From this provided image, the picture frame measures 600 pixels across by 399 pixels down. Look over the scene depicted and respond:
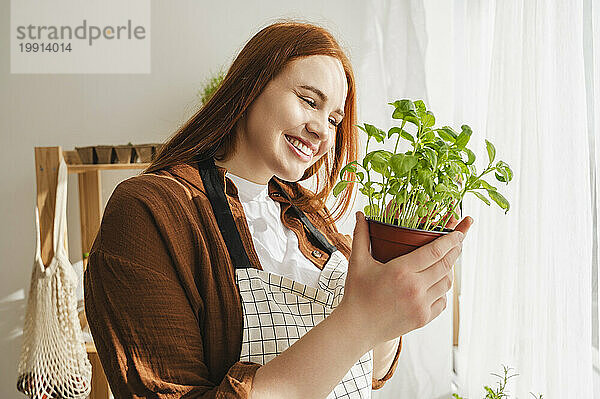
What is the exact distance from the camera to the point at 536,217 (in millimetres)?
1471

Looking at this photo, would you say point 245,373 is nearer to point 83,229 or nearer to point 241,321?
point 241,321

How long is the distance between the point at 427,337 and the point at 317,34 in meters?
1.65

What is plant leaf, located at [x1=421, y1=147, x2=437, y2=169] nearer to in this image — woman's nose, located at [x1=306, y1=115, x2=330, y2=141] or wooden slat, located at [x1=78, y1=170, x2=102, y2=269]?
woman's nose, located at [x1=306, y1=115, x2=330, y2=141]

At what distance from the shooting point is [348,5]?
8.96 feet

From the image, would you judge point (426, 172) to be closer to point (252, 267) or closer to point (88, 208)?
point (252, 267)

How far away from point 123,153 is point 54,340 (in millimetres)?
750

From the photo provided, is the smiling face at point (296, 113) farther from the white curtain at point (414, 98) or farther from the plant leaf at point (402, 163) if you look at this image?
the white curtain at point (414, 98)

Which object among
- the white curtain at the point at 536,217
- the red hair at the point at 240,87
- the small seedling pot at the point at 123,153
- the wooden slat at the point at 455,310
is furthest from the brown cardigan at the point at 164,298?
the wooden slat at the point at 455,310

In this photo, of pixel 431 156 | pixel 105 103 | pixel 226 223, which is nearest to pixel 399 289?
pixel 431 156

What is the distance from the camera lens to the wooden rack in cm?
207

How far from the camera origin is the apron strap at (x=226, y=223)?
0.88 meters

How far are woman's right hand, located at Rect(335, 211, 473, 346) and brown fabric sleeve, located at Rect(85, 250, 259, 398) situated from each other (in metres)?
0.16

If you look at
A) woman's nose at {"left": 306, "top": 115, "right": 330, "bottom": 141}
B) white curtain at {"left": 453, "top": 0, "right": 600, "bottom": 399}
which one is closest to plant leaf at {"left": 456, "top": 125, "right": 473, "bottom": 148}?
woman's nose at {"left": 306, "top": 115, "right": 330, "bottom": 141}

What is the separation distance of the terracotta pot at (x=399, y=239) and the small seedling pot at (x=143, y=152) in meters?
1.74
